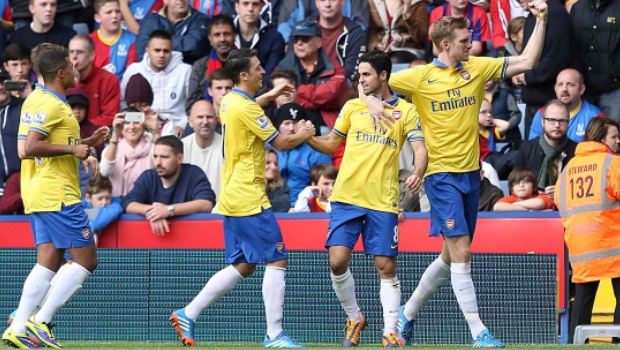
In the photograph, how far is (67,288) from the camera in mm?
10141

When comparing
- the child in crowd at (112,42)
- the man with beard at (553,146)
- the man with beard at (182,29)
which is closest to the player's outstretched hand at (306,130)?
the man with beard at (553,146)

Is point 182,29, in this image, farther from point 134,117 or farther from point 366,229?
point 366,229

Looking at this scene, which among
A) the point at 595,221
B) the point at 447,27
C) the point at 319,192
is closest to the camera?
the point at 447,27

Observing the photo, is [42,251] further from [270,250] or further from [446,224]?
[446,224]

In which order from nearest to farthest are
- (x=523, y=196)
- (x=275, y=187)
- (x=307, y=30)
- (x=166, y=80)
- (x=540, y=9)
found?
1. (x=540, y=9)
2. (x=523, y=196)
3. (x=275, y=187)
4. (x=307, y=30)
5. (x=166, y=80)

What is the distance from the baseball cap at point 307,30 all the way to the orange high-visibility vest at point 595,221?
453 centimetres

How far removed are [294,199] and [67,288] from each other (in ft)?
13.4

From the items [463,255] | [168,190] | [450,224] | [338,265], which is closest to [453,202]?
[450,224]

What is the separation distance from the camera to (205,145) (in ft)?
46.7

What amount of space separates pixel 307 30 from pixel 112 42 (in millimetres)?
3392

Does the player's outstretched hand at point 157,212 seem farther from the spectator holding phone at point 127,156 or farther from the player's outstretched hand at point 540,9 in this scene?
the player's outstretched hand at point 540,9

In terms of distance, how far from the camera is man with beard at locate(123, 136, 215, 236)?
512 inches

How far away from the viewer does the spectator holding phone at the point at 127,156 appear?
1414 centimetres

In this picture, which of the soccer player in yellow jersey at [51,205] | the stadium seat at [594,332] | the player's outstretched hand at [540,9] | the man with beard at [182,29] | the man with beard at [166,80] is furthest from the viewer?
the man with beard at [182,29]
